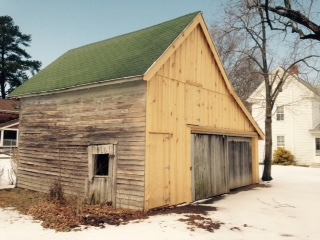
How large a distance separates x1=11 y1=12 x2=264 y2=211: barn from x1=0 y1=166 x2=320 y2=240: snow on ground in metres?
1.61

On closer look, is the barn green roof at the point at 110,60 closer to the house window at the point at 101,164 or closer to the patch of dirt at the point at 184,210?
the house window at the point at 101,164

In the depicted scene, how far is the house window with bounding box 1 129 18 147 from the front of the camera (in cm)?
3986

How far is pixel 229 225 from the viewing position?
338 inches

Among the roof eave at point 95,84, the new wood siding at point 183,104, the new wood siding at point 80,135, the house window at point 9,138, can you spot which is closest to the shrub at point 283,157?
the new wood siding at point 183,104

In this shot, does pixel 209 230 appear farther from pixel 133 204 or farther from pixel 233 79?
pixel 233 79

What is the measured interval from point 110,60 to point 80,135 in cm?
342

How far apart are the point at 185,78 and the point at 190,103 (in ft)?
3.38

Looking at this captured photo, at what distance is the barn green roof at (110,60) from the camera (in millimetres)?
10984

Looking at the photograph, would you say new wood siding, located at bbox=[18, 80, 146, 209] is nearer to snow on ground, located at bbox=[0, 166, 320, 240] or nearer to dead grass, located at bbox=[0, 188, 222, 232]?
dead grass, located at bbox=[0, 188, 222, 232]

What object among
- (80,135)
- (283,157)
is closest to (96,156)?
(80,135)

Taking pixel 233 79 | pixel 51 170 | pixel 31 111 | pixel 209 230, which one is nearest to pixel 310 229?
pixel 209 230

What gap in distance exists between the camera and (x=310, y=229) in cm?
842

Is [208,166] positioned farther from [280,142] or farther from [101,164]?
[280,142]

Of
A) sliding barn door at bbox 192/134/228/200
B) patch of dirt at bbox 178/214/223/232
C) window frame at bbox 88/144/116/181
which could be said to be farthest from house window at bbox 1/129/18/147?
patch of dirt at bbox 178/214/223/232
